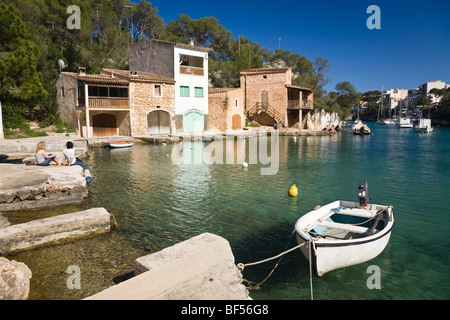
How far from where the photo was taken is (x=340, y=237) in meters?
7.37

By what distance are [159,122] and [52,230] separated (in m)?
27.6

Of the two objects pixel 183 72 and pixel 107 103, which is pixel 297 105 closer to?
pixel 183 72

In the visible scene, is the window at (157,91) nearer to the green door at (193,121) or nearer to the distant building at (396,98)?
the green door at (193,121)

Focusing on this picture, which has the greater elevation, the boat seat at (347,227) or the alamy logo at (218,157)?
the alamy logo at (218,157)

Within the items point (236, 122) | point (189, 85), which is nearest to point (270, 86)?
point (236, 122)

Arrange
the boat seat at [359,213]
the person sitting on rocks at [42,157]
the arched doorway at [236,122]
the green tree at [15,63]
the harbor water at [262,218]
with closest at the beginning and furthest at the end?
1. the harbor water at [262,218]
2. the boat seat at [359,213]
3. the green tree at [15,63]
4. the person sitting on rocks at [42,157]
5. the arched doorway at [236,122]

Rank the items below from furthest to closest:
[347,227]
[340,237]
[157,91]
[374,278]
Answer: [157,91] → [340,237] → [347,227] → [374,278]

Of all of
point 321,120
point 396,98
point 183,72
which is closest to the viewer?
point 183,72

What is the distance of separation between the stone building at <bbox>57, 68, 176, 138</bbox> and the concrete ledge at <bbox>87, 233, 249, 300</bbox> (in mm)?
26197

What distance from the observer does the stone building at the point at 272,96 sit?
46.0 m

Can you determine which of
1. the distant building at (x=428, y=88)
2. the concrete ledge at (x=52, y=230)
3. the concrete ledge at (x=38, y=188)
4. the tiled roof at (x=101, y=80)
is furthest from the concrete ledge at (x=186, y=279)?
the distant building at (x=428, y=88)

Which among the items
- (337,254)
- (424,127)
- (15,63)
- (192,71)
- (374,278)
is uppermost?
(192,71)

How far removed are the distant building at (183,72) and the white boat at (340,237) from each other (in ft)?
93.4
